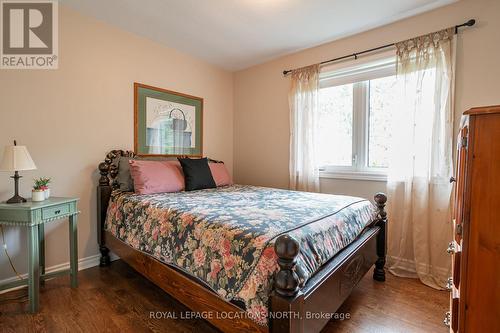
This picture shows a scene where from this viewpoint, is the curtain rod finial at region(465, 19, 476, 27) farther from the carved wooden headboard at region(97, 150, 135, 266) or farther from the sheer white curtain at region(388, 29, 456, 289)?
the carved wooden headboard at region(97, 150, 135, 266)

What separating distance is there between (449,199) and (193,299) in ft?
7.41

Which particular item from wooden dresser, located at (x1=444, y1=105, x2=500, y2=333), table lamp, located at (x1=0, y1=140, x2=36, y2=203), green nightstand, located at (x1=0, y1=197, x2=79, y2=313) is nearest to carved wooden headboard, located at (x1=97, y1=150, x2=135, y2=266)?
green nightstand, located at (x1=0, y1=197, x2=79, y2=313)

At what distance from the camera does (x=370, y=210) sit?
2133 millimetres

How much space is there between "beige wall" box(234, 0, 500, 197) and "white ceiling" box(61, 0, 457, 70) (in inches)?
4.8

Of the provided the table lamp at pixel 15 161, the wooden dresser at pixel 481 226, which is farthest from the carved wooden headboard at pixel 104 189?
the wooden dresser at pixel 481 226

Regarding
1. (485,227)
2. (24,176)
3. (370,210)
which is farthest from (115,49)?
(485,227)

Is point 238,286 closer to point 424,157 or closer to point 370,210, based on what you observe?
point 370,210

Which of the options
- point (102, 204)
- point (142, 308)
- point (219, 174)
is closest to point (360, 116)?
point (219, 174)

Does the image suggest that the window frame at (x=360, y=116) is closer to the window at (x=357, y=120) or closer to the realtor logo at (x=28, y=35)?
the window at (x=357, y=120)

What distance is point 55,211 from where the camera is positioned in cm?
192

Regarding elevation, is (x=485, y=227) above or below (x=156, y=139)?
below

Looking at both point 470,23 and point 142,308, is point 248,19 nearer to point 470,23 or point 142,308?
point 470,23

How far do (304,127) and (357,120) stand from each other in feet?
1.99

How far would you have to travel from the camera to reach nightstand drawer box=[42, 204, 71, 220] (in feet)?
6.06
